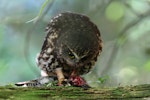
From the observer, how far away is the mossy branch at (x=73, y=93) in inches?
70.9

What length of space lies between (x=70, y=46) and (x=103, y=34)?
2.05 meters

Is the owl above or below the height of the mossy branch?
above

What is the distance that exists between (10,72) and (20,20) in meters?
0.72

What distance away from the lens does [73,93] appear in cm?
194

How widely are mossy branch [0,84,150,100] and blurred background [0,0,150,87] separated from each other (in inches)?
→ 62.2

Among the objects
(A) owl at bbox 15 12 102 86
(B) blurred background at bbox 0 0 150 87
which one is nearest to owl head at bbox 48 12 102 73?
(A) owl at bbox 15 12 102 86

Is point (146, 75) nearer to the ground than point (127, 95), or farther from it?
farther from it

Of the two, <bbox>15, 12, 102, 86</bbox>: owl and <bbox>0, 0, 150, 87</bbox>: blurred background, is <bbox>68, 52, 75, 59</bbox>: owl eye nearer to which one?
<bbox>15, 12, 102, 86</bbox>: owl

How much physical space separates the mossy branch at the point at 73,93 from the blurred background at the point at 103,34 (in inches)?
62.2

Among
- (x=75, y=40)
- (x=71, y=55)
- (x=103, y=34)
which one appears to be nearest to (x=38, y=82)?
(x=71, y=55)

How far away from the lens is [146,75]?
3691 mm

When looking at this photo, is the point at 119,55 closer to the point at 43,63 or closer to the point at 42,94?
the point at 43,63

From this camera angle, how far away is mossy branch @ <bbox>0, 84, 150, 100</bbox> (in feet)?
5.91

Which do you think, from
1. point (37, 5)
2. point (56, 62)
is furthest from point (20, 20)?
point (56, 62)
